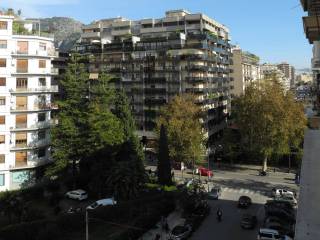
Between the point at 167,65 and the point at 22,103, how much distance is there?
112 ft

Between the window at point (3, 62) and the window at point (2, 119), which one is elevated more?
the window at point (3, 62)

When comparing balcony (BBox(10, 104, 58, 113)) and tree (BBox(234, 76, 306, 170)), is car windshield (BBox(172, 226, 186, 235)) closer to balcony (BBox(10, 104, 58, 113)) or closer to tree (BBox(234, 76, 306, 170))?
balcony (BBox(10, 104, 58, 113))

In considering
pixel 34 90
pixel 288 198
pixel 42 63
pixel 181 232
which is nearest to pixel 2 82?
pixel 34 90

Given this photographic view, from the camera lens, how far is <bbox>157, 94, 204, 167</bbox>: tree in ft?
191

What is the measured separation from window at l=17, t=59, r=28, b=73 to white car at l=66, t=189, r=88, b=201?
53.5 feet

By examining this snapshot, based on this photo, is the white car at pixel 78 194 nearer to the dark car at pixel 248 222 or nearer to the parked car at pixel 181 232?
the parked car at pixel 181 232

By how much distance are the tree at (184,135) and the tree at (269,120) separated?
7.67 m

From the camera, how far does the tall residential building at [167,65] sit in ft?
251

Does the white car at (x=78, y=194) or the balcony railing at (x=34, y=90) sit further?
the balcony railing at (x=34, y=90)

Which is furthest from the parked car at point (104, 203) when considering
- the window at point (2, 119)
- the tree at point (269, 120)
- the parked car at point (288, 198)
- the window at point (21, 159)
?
the tree at point (269, 120)

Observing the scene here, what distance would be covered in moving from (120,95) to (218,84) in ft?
121

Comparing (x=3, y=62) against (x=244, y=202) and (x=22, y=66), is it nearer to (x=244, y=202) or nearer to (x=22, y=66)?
(x=22, y=66)

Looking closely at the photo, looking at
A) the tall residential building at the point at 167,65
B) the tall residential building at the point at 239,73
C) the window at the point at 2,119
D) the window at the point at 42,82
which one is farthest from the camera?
the tall residential building at the point at 239,73

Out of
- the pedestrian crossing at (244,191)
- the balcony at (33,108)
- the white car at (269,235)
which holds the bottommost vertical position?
the pedestrian crossing at (244,191)
